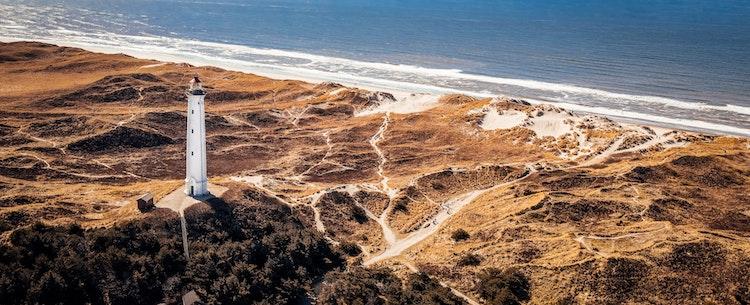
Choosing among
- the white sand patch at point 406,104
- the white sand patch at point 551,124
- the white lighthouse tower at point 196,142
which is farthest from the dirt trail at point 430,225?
the white sand patch at point 406,104

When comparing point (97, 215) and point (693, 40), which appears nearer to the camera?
point (97, 215)

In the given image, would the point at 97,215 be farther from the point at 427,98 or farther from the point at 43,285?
the point at 427,98

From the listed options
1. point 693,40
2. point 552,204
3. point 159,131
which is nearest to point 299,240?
point 552,204

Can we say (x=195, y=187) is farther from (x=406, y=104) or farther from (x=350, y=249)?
(x=406, y=104)

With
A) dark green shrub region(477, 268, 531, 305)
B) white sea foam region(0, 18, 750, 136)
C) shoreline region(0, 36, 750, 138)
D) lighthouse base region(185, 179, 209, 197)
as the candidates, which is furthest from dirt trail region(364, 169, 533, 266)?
shoreline region(0, 36, 750, 138)

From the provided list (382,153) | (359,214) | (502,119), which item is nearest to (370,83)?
(502,119)

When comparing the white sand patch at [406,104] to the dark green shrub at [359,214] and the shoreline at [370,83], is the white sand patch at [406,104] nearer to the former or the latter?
the shoreline at [370,83]

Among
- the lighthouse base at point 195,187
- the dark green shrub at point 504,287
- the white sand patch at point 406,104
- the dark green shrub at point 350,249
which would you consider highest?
the white sand patch at point 406,104
